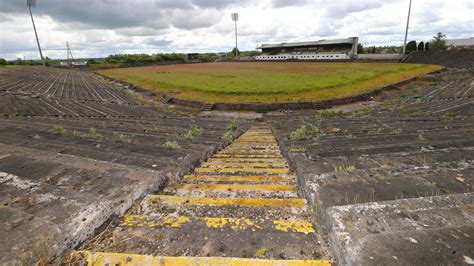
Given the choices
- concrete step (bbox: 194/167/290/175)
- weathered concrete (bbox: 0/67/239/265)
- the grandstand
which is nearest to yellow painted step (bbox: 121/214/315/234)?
weathered concrete (bbox: 0/67/239/265)

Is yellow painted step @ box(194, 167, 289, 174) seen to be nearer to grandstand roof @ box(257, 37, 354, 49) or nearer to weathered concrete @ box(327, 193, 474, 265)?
weathered concrete @ box(327, 193, 474, 265)

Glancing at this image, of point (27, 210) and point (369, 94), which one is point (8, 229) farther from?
point (369, 94)

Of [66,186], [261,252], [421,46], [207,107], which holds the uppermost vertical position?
[421,46]

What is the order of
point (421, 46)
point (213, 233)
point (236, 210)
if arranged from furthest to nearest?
1. point (421, 46)
2. point (236, 210)
3. point (213, 233)

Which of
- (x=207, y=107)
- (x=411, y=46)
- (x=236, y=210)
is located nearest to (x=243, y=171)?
(x=236, y=210)

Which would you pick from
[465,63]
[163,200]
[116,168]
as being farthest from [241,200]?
[465,63]

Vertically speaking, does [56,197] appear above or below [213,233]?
above

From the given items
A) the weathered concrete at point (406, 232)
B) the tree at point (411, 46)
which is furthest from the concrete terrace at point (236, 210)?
the tree at point (411, 46)

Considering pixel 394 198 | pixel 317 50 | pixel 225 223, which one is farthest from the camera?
pixel 317 50

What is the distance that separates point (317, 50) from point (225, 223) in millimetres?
83475

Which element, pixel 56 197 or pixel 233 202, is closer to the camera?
pixel 56 197

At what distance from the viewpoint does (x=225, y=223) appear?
203cm

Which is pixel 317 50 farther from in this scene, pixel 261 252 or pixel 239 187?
pixel 261 252

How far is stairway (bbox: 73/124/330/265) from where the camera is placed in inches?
64.1
